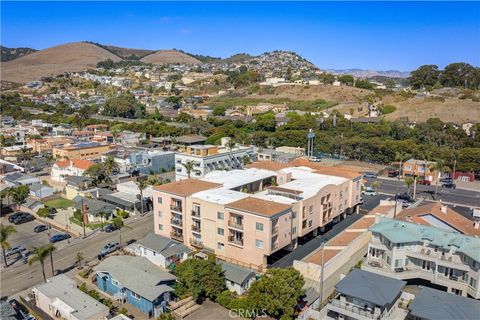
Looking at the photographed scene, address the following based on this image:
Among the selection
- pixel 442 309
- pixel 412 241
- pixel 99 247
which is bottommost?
pixel 99 247

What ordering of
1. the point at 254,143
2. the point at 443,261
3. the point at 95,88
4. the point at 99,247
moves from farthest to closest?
the point at 95,88 → the point at 254,143 → the point at 99,247 → the point at 443,261

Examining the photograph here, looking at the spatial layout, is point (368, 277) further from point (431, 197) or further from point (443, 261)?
point (431, 197)

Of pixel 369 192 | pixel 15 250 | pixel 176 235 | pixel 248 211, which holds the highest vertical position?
pixel 248 211

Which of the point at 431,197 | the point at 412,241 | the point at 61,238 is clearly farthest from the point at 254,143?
the point at 412,241

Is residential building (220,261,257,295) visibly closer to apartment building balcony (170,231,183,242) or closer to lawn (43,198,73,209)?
apartment building balcony (170,231,183,242)

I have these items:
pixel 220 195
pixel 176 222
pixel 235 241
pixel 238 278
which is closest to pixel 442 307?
pixel 238 278

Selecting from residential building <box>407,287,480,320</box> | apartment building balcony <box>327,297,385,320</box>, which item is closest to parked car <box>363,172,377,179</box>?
residential building <box>407,287,480,320</box>

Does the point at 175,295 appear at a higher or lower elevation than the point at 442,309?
→ lower

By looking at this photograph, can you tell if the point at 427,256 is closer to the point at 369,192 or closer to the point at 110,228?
the point at 369,192
